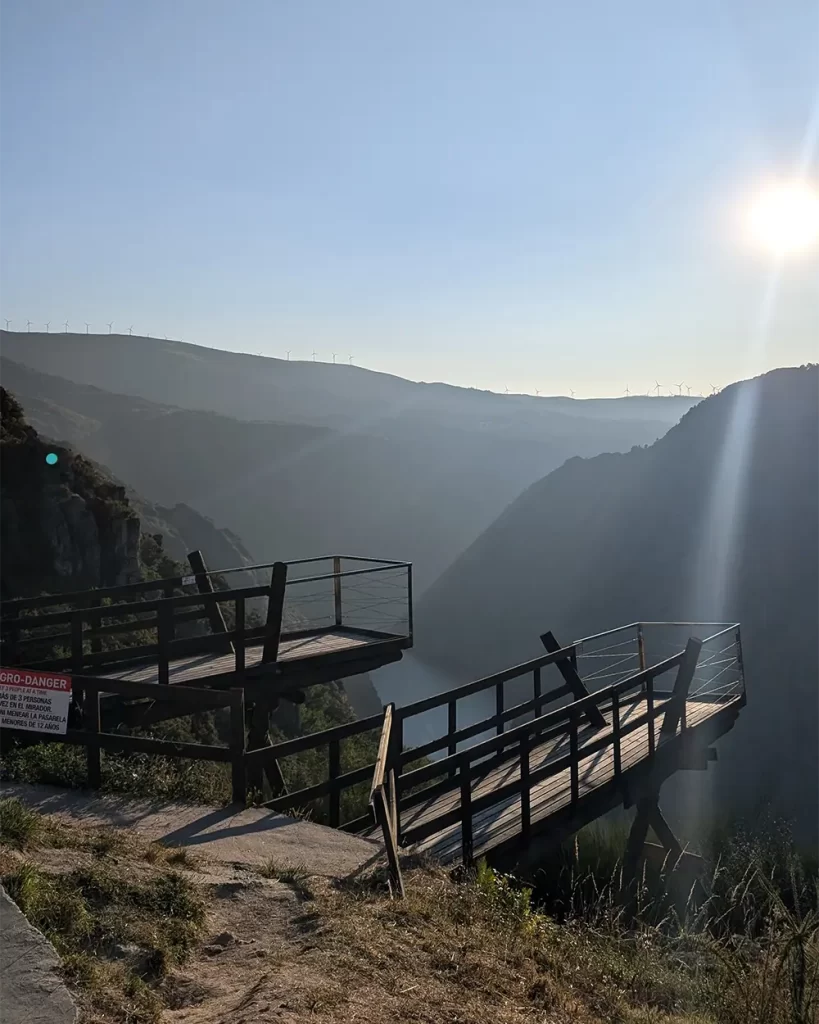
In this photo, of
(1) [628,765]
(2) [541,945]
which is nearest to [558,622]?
(1) [628,765]

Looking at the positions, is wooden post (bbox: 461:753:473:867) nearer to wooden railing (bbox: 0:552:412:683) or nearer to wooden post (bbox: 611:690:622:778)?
wooden post (bbox: 611:690:622:778)

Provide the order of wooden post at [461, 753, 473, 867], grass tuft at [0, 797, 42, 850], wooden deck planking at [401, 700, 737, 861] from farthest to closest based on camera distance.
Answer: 1. wooden deck planking at [401, 700, 737, 861]
2. wooden post at [461, 753, 473, 867]
3. grass tuft at [0, 797, 42, 850]

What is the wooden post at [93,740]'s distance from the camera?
7.21m

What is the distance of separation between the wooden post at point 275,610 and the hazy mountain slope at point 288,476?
334ft

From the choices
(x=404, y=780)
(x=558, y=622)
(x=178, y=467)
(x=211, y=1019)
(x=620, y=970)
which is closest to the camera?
(x=211, y=1019)

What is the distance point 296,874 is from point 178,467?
4821 inches

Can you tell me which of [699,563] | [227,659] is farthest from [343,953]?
[699,563]

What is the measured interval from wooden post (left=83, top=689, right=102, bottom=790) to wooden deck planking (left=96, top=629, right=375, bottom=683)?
74.1 inches

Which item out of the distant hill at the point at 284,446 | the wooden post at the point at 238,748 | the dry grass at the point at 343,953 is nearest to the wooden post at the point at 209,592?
the wooden post at the point at 238,748

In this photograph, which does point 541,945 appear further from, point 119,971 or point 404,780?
point 119,971

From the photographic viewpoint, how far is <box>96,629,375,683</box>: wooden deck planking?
9.75 metres

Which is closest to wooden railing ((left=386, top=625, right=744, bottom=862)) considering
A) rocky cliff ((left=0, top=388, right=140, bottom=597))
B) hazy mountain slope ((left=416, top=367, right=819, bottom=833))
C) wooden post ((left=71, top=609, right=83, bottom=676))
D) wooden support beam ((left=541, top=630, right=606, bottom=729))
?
wooden support beam ((left=541, top=630, right=606, bottom=729))

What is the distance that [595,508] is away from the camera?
83062mm

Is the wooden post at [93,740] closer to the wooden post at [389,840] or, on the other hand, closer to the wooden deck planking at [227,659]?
the wooden deck planking at [227,659]
